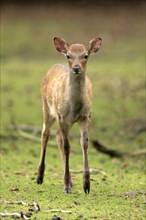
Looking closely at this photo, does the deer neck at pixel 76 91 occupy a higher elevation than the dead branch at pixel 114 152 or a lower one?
higher

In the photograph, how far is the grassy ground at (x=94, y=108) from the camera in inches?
308

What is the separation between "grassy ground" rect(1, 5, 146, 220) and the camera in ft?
25.6

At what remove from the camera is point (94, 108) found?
1537 centimetres

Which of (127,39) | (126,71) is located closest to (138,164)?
(126,71)

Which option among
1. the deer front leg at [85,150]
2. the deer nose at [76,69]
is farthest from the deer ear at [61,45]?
the deer front leg at [85,150]

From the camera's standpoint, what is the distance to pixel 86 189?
26.9 feet

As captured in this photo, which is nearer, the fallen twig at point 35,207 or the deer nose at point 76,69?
the fallen twig at point 35,207

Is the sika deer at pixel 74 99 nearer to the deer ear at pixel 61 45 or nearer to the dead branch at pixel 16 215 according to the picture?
the deer ear at pixel 61 45

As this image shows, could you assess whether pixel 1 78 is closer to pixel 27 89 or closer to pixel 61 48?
→ pixel 27 89

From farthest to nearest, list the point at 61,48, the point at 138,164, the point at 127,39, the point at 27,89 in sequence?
1. the point at 127,39
2. the point at 27,89
3. the point at 138,164
4. the point at 61,48

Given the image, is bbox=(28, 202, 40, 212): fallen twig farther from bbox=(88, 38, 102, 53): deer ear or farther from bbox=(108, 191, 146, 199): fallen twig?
bbox=(88, 38, 102, 53): deer ear

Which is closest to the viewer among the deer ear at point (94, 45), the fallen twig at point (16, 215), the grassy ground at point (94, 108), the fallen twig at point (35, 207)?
the fallen twig at point (16, 215)

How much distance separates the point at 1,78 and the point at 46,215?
13.1m

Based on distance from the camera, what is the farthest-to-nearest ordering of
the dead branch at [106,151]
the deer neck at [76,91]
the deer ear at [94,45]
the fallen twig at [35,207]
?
the dead branch at [106,151], the deer ear at [94,45], the deer neck at [76,91], the fallen twig at [35,207]
